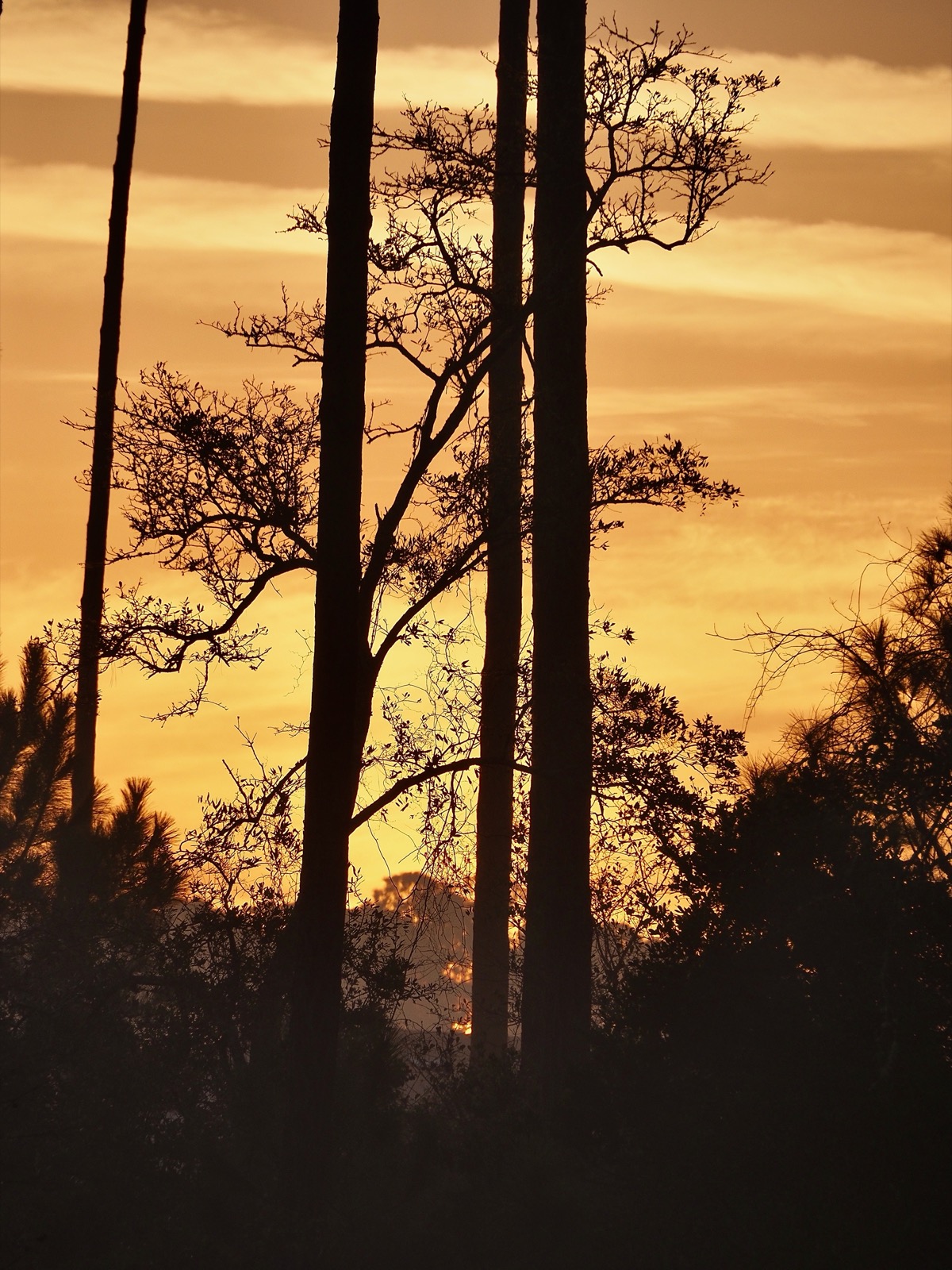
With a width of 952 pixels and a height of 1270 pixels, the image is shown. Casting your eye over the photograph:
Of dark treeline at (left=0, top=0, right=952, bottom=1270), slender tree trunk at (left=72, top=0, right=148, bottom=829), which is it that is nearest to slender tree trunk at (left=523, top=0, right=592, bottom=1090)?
dark treeline at (left=0, top=0, right=952, bottom=1270)

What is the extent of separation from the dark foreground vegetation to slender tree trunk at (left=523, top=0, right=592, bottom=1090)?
55 cm

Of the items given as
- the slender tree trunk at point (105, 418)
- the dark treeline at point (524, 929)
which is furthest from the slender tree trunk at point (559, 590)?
the slender tree trunk at point (105, 418)

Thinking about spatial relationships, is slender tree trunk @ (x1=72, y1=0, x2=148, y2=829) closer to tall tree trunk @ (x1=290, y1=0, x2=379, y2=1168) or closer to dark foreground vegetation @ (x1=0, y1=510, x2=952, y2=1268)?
dark foreground vegetation @ (x1=0, y1=510, x2=952, y2=1268)

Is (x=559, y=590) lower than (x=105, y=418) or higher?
lower

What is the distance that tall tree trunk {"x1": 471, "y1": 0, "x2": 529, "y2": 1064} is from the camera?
15.9 meters

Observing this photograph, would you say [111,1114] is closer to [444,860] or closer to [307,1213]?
[307,1213]

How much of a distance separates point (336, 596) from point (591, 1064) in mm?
4372

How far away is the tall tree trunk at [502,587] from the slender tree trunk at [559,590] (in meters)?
1.45

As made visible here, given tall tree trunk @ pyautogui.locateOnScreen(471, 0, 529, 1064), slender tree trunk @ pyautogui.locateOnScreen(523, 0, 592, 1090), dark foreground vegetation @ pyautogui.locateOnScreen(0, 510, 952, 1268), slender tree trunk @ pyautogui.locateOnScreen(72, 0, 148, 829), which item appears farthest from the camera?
slender tree trunk @ pyautogui.locateOnScreen(72, 0, 148, 829)

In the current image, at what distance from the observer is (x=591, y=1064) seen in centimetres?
1148

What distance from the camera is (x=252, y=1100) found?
11922 millimetres

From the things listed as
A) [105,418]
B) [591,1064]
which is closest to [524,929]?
[591,1064]

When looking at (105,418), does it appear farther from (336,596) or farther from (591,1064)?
(591,1064)

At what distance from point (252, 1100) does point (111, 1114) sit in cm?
125
